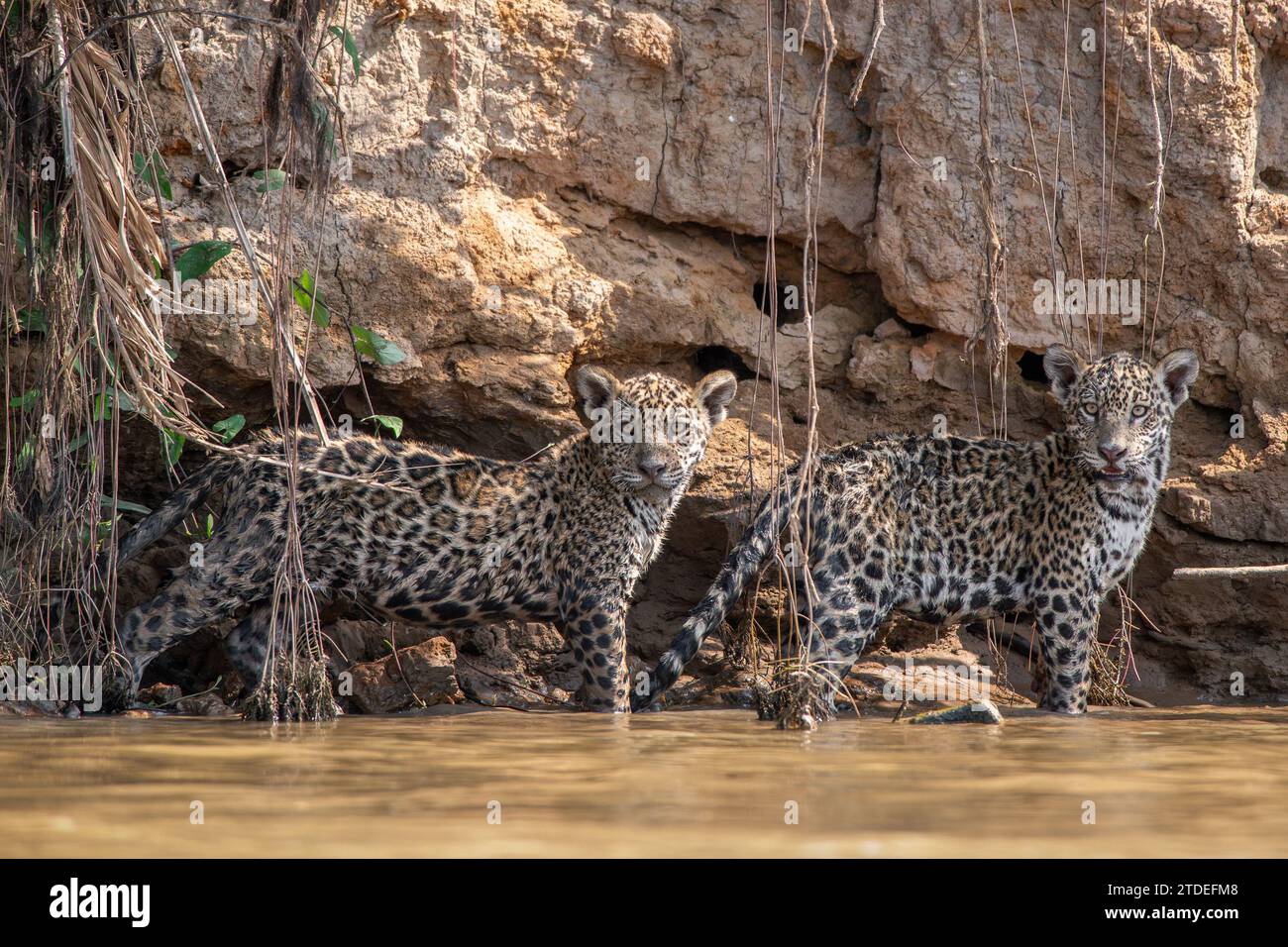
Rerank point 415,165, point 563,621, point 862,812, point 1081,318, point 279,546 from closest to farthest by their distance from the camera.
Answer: point 862,812 < point 279,546 < point 563,621 < point 415,165 < point 1081,318

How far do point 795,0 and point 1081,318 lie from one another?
2.72m

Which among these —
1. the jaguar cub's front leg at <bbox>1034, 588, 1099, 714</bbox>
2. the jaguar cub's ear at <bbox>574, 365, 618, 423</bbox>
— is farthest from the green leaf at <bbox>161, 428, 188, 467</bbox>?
the jaguar cub's front leg at <bbox>1034, 588, 1099, 714</bbox>

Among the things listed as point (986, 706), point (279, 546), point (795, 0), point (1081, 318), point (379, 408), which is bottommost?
point (986, 706)

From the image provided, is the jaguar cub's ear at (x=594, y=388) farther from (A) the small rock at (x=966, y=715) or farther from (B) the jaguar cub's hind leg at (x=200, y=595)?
(A) the small rock at (x=966, y=715)

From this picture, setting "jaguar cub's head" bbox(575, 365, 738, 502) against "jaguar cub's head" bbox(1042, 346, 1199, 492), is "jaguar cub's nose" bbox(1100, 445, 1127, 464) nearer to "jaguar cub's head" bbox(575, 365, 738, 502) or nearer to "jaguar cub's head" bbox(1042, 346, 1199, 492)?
"jaguar cub's head" bbox(1042, 346, 1199, 492)

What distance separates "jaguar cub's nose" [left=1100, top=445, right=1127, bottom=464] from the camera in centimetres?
800

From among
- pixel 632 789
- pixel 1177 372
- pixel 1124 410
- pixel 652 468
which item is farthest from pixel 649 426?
pixel 632 789

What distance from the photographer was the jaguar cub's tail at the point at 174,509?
24.4 feet

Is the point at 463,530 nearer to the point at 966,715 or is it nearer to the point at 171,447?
the point at 171,447

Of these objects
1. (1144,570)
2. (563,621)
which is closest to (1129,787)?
(563,621)

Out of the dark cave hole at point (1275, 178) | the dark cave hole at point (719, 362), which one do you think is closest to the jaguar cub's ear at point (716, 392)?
the dark cave hole at point (719, 362)

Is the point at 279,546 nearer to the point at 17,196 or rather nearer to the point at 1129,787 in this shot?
the point at 17,196

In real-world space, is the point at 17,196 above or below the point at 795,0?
below

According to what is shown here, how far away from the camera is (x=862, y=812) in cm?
414
